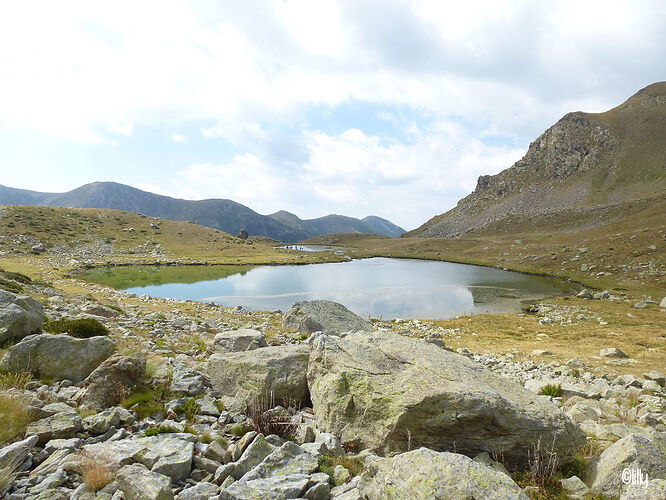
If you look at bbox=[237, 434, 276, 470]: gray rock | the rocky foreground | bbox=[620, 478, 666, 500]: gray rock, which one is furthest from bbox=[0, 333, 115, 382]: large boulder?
bbox=[620, 478, 666, 500]: gray rock

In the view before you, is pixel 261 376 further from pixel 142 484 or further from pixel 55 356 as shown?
pixel 55 356

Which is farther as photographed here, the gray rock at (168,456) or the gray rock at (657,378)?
the gray rock at (657,378)

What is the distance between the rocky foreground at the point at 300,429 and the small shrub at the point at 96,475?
29 mm

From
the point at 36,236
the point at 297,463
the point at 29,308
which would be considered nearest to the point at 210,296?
the point at 29,308

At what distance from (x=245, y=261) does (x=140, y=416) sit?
110 m

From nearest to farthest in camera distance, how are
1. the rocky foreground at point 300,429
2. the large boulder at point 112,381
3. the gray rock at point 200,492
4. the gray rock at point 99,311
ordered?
the gray rock at point 200,492 < the rocky foreground at point 300,429 < the large boulder at point 112,381 < the gray rock at point 99,311

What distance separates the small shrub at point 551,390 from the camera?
15405 mm

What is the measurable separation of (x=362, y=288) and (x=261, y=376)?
6019 centimetres

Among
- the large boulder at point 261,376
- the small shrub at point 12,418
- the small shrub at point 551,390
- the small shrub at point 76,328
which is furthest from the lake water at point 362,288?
the small shrub at point 12,418

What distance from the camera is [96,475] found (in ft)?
19.9

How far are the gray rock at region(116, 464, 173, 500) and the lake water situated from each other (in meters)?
41.0

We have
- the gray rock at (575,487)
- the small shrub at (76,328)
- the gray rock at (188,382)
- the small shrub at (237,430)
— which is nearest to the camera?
the gray rock at (575,487)

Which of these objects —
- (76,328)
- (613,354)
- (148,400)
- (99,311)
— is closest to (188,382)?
(148,400)

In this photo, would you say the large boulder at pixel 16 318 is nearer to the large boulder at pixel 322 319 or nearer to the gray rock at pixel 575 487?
the large boulder at pixel 322 319
